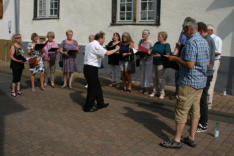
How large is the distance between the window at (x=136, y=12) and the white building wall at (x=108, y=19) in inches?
8.9

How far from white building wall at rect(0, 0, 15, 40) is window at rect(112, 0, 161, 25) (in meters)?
7.18

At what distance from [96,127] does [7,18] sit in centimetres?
1298

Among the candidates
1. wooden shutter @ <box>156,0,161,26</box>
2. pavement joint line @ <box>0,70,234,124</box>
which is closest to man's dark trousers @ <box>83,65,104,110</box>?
pavement joint line @ <box>0,70,234,124</box>

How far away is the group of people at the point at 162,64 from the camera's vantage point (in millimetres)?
4340

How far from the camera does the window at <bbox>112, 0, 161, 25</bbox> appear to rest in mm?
10625

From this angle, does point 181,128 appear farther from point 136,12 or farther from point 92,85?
point 136,12

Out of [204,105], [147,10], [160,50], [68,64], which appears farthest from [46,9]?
[204,105]

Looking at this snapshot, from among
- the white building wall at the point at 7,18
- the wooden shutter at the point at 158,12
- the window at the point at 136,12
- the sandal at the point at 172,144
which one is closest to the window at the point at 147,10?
the window at the point at 136,12

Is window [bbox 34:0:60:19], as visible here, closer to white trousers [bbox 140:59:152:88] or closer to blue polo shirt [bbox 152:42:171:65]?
white trousers [bbox 140:59:152:88]

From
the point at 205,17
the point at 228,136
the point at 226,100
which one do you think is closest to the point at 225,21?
the point at 205,17

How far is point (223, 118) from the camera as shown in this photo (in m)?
6.49

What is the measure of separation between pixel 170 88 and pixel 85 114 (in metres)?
4.15

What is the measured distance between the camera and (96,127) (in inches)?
218

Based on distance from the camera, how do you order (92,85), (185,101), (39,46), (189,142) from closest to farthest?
(185,101)
(189,142)
(92,85)
(39,46)
